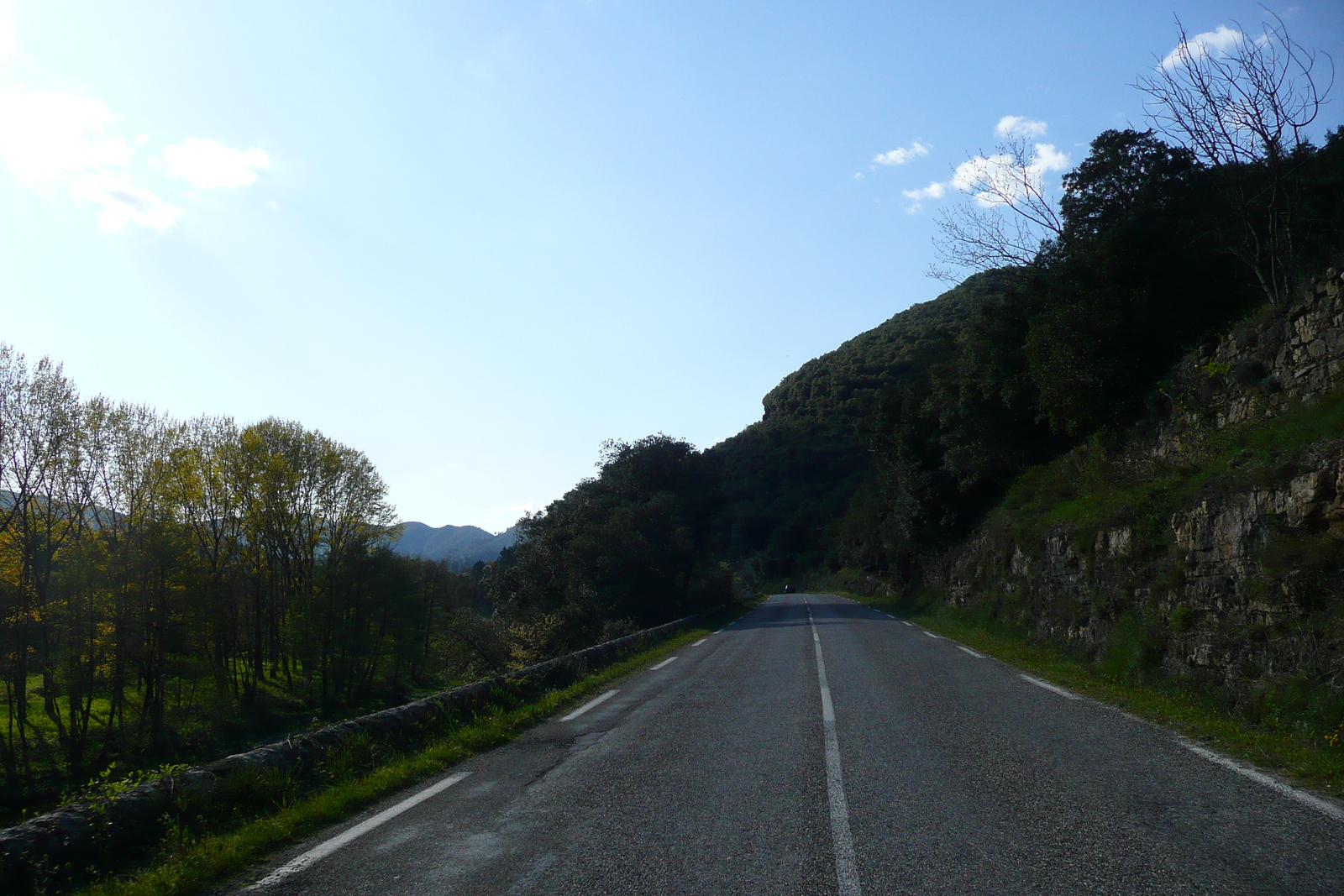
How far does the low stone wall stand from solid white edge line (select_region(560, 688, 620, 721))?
2017 mm

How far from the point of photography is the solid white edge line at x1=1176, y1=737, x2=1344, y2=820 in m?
4.66

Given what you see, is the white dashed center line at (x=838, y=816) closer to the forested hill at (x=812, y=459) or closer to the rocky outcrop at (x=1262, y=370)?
the rocky outcrop at (x=1262, y=370)

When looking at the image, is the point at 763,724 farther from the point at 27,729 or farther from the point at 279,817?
the point at 27,729

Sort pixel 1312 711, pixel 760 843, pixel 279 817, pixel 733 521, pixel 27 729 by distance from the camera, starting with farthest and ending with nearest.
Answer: pixel 733 521
pixel 27 729
pixel 1312 711
pixel 279 817
pixel 760 843

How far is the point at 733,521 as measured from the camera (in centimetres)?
9238

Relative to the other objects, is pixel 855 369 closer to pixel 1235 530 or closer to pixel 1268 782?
pixel 1235 530

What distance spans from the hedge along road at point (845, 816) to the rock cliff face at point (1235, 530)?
72.2 inches

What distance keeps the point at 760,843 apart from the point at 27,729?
29.8 metres

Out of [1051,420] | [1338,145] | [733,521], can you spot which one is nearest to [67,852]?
[1051,420]

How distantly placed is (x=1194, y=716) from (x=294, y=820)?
8314 millimetres

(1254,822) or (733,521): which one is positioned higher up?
(733,521)

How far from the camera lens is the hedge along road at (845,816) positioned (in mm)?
3863

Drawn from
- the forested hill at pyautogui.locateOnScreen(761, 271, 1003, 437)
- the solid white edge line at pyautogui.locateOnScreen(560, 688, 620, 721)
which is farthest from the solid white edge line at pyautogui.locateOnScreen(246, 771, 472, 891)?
the forested hill at pyautogui.locateOnScreen(761, 271, 1003, 437)

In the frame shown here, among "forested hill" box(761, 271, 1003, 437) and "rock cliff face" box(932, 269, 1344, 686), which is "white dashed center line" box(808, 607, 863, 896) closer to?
"rock cliff face" box(932, 269, 1344, 686)
